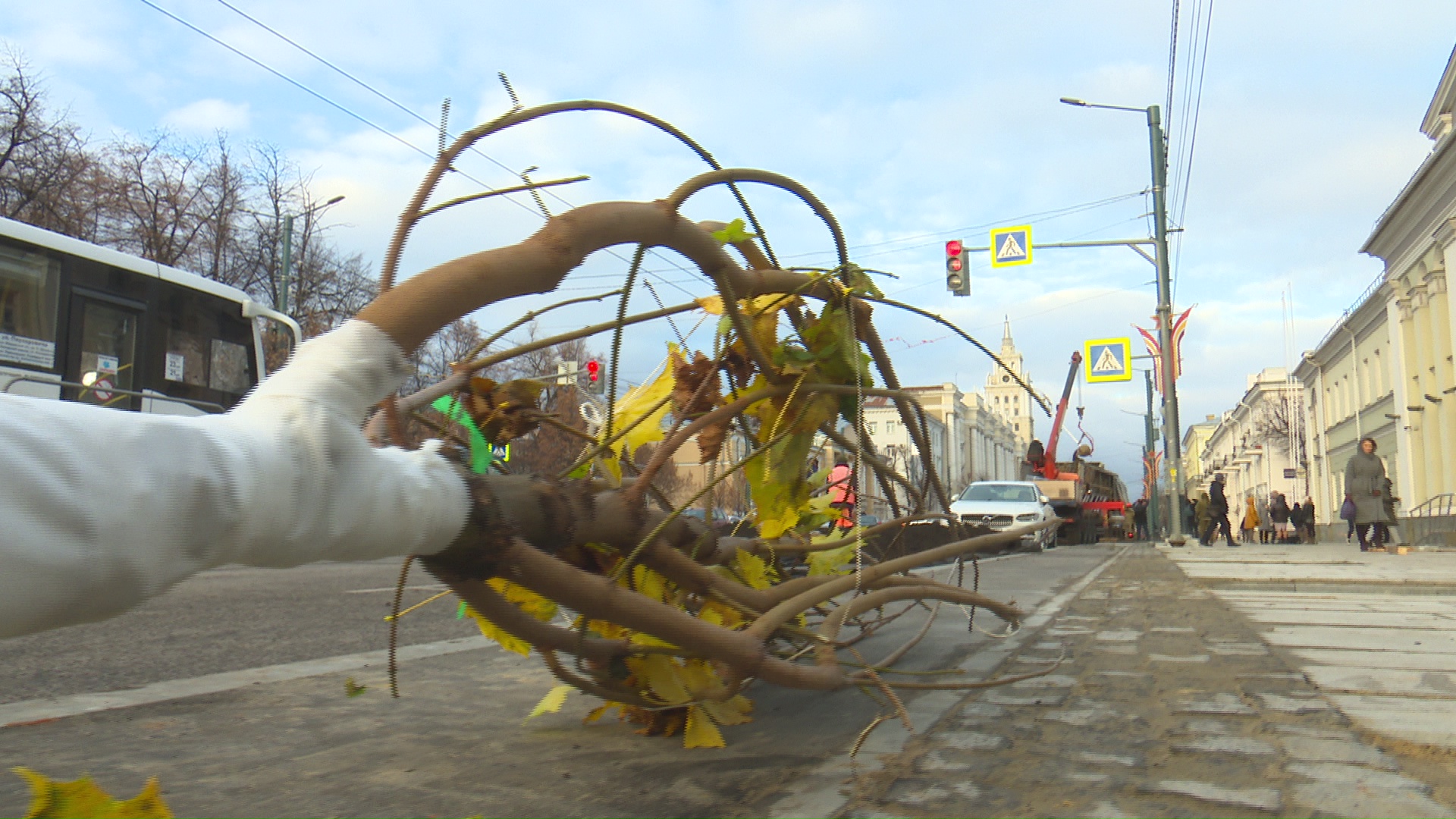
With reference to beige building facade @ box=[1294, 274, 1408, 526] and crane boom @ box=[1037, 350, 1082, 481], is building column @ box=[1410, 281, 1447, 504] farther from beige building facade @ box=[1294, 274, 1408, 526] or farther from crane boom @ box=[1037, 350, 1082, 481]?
crane boom @ box=[1037, 350, 1082, 481]

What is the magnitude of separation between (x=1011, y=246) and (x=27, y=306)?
1558 cm

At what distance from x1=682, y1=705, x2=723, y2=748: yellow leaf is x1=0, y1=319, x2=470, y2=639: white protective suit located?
4.47 feet

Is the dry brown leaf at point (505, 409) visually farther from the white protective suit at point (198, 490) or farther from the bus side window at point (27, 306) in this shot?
the bus side window at point (27, 306)

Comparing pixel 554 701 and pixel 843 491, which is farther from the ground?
pixel 843 491

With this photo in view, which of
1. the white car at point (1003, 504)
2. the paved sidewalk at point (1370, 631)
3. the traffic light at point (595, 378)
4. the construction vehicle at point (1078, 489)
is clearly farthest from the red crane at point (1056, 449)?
the traffic light at point (595, 378)

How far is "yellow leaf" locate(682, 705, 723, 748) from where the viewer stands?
2.50 meters

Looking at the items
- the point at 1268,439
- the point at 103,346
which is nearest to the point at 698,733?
the point at 103,346

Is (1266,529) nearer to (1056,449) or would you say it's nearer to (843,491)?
(1056,449)

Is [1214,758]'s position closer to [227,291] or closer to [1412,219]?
[227,291]

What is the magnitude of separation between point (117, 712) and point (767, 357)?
2.19m

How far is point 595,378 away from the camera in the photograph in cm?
299

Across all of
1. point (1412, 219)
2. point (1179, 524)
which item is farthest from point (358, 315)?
point (1412, 219)

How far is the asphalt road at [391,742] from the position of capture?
2.12 m

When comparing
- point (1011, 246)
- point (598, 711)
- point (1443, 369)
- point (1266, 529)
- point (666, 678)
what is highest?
point (1011, 246)
